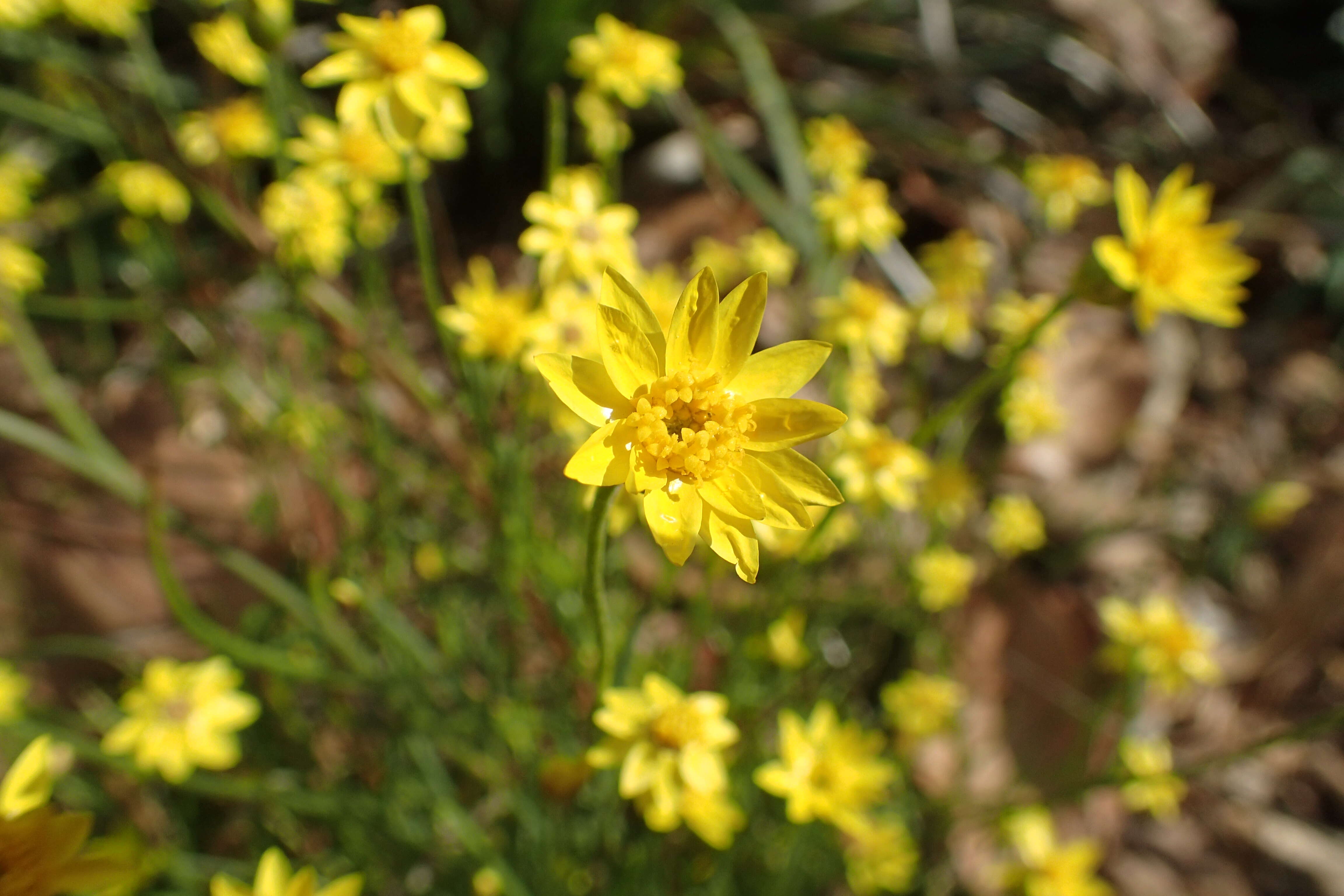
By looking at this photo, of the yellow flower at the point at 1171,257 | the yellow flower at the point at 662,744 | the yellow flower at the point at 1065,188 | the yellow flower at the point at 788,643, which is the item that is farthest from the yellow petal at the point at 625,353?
the yellow flower at the point at 1065,188

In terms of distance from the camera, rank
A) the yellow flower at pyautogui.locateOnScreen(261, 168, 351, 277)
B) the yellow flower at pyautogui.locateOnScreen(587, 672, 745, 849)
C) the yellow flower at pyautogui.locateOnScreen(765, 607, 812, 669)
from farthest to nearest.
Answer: the yellow flower at pyautogui.locateOnScreen(765, 607, 812, 669), the yellow flower at pyautogui.locateOnScreen(261, 168, 351, 277), the yellow flower at pyautogui.locateOnScreen(587, 672, 745, 849)

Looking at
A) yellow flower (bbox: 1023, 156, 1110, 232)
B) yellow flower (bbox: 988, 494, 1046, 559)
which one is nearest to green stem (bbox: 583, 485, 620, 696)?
yellow flower (bbox: 988, 494, 1046, 559)

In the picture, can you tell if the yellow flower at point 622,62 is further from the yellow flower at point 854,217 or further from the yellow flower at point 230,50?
the yellow flower at point 230,50

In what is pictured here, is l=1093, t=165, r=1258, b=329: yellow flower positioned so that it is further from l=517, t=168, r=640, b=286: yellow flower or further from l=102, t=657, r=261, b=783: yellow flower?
l=102, t=657, r=261, b=783: yellow flower

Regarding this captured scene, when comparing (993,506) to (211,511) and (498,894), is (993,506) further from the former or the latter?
(211,511)

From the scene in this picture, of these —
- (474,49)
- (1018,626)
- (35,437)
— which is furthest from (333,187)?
(1018,626)
